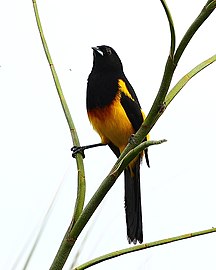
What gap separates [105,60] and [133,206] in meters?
1.13

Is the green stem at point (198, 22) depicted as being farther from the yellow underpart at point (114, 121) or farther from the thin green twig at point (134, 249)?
the yellow underpart at point (114, 121)

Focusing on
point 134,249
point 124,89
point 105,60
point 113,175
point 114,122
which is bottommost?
point 134,249

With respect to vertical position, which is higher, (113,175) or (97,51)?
(97,51)

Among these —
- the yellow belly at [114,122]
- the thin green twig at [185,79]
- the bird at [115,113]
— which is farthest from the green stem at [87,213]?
the yellow belly at [114,122]

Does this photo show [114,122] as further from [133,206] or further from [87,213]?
[87,213]

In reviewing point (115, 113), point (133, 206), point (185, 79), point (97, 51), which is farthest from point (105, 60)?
point (185, 79)

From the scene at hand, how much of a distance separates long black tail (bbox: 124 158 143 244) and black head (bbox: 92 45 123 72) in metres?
0.68

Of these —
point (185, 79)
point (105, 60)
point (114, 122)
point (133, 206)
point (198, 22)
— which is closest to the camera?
point (198, 22)

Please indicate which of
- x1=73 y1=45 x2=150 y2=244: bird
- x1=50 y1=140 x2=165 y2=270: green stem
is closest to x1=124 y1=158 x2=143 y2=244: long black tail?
x1=73 y1=45 x2=150 y2=244: bird

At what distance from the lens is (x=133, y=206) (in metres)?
3.15

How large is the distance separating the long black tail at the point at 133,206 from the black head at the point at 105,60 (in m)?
0.68

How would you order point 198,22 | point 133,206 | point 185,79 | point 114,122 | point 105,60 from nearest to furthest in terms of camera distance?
point 198,22
point 185,79
point 133,206
point 114,122
point 105,60

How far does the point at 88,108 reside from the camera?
11.9ft

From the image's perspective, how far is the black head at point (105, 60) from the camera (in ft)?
12.5
